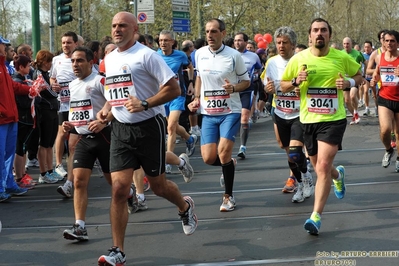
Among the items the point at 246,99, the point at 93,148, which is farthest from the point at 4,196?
the point at 246,99

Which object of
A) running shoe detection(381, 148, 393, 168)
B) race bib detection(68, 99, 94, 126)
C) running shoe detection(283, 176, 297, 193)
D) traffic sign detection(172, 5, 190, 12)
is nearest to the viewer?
race bib detection(68, 99, 94, 126)

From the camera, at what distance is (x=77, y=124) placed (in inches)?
309

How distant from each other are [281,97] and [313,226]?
2.66 meters

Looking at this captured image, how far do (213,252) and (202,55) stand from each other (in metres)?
2.99

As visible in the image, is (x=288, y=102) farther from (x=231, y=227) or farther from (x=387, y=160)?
(x=387, y=160)

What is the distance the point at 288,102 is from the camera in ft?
29.4

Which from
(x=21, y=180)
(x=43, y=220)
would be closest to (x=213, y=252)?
(x=43, y=220)

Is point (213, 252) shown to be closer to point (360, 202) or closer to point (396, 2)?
point (360, 202)

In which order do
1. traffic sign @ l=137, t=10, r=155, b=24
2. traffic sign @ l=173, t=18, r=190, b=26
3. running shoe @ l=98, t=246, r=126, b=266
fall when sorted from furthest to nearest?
1. traffic sign @ l=173, t=18, r=190, b=26
2. traffic sign @ l=137, t=10, r=155, b=24
3. running shoe @ l=98, t=246, r=126, b=266

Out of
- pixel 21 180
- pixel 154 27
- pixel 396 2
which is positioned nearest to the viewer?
pixel 21 180

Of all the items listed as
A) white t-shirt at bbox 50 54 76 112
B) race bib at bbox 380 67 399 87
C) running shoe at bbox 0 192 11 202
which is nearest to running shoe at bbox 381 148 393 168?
race bib at bbox 380 67 399 87

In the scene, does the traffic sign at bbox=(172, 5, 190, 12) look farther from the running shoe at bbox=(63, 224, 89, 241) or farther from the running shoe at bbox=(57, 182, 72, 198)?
the running shoe at bbox=(63, 224, 89, 241)

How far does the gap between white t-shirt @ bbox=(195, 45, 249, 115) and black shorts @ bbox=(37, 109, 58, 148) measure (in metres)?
3.43

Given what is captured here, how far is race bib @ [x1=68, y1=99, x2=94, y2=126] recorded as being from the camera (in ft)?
25.8
